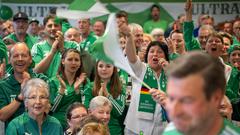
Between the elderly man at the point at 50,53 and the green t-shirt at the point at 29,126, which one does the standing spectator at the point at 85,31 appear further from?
the green t-shirt at the point at 29,126

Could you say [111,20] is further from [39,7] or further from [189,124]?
[39,7]

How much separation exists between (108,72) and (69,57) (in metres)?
0.47

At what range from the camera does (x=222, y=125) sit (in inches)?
111

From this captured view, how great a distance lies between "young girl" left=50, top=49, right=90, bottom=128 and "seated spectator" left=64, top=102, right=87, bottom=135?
0.48 m

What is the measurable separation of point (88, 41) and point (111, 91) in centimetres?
237

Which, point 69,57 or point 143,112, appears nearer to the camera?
point 143,112

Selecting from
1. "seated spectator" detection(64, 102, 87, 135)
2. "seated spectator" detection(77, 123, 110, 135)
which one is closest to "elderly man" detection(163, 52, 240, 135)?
"seated spectator" detection(77, 123, 110, 135)

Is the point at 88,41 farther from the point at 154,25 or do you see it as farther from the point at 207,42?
the point at 154,25

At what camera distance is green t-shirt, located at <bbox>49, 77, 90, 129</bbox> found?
21.2 feet

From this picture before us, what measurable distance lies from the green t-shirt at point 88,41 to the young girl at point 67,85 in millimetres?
1589

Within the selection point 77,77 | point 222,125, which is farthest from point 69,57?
point 222,125

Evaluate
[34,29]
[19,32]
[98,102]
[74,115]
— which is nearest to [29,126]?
[74,115]

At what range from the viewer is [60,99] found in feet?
21.2

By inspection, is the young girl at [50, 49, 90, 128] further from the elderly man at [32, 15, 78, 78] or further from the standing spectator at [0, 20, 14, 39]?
the standing spectator at [0, 20, 14, 39]
